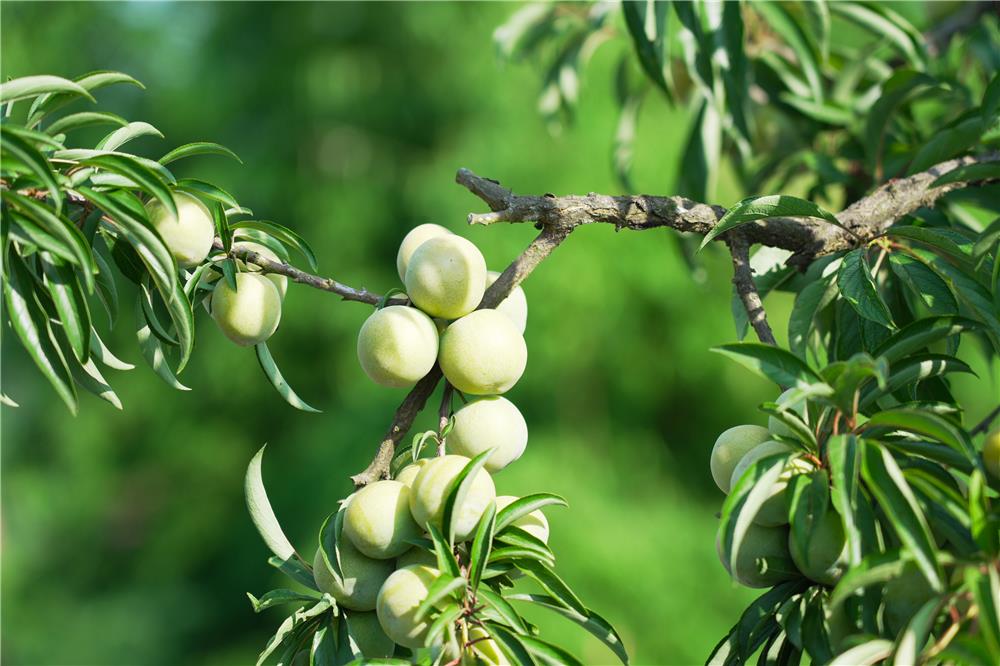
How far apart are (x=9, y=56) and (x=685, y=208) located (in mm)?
4426

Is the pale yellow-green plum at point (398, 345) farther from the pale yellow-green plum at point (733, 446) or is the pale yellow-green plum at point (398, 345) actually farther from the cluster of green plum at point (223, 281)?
the pale yellow-green plum at point (733, 446)

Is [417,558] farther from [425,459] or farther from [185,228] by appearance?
[185,228]

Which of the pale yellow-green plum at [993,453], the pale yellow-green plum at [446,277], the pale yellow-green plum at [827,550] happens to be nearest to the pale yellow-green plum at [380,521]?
the pale yellow-green plum at [446,277]

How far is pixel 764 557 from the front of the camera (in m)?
0.61

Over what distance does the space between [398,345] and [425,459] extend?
0.08 meters

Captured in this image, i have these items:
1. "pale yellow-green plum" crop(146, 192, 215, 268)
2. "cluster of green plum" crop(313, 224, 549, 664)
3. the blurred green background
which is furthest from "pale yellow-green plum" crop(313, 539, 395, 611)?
the blurred green background

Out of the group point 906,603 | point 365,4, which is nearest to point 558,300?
point 365,4

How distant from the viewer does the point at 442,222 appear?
304cm

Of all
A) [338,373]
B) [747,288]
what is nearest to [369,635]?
[747,288]

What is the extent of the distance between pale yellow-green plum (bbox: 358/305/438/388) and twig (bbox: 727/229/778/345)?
0.77 ft

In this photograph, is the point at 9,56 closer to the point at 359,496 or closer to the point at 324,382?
the point at 324,382

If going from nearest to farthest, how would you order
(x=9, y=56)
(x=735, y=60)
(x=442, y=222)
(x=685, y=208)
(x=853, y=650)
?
(x=853, y=650), (x=685, y=208), (x=735, y=60), (x=442, y=222), (x=9, y=56)

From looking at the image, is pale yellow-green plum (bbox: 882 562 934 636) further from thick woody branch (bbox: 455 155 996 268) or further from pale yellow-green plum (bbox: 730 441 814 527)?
thick woody branch (bbox: 455 155 996 268)

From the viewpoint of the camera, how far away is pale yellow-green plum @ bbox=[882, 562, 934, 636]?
556 mm
